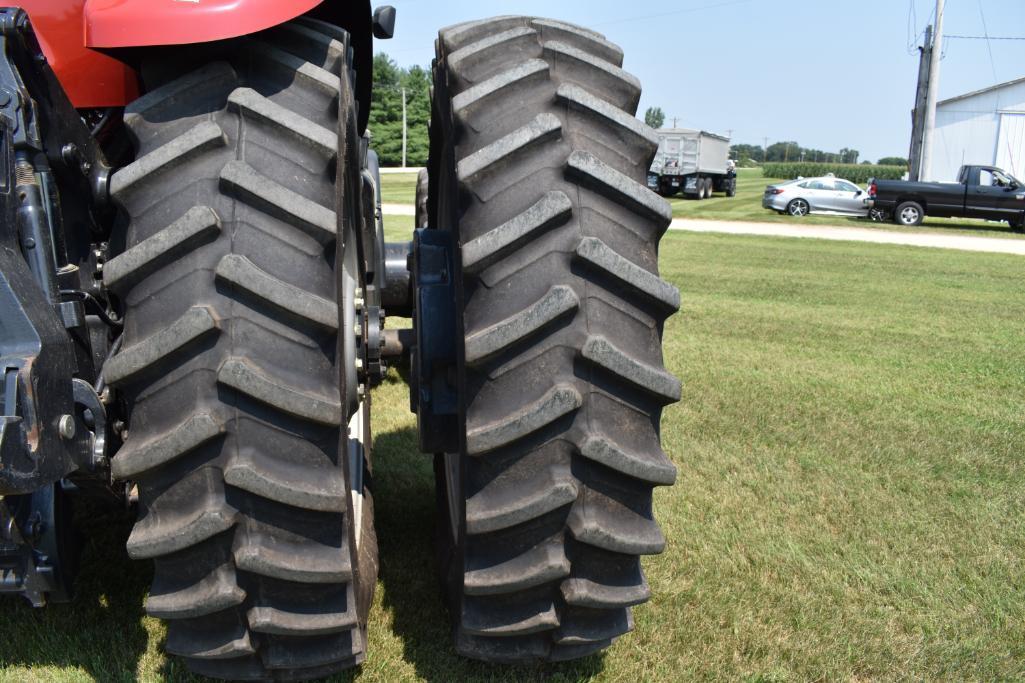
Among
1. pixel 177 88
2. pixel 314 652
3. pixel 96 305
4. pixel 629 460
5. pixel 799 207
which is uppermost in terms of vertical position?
pixel 177 88

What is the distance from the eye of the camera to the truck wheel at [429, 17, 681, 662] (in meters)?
1.94

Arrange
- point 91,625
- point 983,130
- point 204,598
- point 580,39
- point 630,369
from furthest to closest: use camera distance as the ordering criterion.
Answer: point 983,130 < point 91,625 < point 580,39 < point 630,369 < point 204,598

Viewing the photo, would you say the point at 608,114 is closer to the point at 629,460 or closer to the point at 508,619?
the point at 629,460

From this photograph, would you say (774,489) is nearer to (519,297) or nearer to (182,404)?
(519,297)

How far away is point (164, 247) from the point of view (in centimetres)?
176

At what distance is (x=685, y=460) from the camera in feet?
14.7

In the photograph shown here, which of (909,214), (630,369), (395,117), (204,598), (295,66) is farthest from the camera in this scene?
(395,117)

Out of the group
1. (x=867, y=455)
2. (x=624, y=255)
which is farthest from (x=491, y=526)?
(x=867, y=455)

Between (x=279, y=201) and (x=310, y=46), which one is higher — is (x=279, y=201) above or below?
below

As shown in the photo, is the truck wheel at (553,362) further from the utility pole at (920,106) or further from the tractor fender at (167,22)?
the utility pole at (920,106)

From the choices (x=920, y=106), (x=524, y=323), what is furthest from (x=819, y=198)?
(x=524, y=323)

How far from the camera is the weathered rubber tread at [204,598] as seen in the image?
1839 mm

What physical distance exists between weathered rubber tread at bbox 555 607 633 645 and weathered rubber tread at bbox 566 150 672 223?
103 centimetres

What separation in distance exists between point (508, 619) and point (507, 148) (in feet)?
3.84
